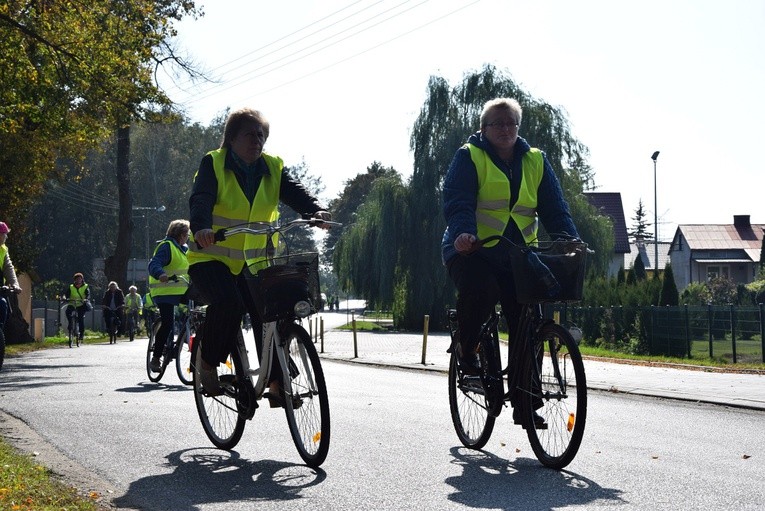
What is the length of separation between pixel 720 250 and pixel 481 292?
90.8 m

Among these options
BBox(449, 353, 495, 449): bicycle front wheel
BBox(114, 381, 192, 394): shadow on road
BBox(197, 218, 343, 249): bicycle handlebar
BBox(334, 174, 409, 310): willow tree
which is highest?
BBox(334, 174, 409, 310): willow tree

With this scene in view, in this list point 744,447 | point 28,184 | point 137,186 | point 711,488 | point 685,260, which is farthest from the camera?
point 685,260

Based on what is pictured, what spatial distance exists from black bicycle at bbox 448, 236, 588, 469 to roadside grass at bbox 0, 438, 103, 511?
2.33 meters

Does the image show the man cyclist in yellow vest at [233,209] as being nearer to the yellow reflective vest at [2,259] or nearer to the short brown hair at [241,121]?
the short brown hair at [241,121]

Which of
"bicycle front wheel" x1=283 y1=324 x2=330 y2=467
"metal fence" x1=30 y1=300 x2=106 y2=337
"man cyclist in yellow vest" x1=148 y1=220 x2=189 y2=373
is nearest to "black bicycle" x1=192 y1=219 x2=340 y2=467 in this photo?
"bicycle front wheel" x1=283 y1=324 x2=330 y2=467

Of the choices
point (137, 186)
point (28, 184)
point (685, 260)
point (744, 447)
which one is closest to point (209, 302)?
point (744, 447)

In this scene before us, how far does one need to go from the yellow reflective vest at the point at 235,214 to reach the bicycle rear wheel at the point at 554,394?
1.66m

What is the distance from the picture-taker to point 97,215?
75.8m

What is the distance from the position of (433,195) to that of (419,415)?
34080 millimetres

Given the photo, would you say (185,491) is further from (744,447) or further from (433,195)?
(433,195)

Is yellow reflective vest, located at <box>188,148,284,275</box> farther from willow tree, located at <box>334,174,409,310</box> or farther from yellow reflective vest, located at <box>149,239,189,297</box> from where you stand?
willow tree, located at <box>334,174,409,310</box>

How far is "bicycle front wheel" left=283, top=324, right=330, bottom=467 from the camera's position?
21.3ft

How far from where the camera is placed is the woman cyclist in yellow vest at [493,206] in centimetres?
714

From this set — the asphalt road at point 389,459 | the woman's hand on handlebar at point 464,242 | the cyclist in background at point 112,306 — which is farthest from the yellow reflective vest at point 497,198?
the cyclist in background at point 112,306
